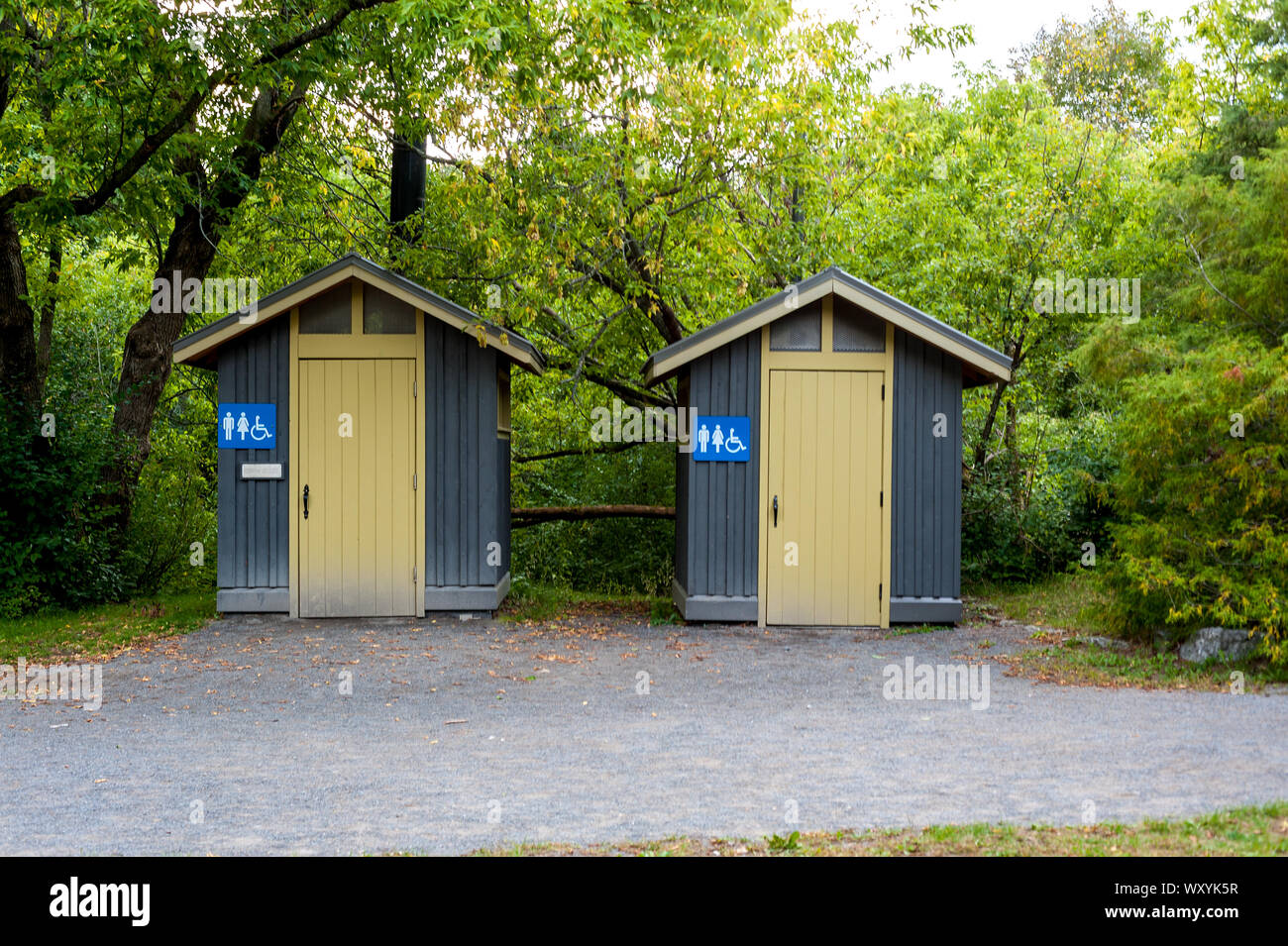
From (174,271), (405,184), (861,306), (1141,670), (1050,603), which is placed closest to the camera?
(1141,670)

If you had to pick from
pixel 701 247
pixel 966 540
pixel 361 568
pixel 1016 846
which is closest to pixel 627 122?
pixel 701 247

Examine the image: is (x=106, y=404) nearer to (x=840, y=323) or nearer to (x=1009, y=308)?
(x=840, y=323)

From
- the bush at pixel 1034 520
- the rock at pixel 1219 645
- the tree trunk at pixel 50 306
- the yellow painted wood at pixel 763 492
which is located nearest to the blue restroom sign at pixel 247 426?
the yellow painted wood at pixel 763 492

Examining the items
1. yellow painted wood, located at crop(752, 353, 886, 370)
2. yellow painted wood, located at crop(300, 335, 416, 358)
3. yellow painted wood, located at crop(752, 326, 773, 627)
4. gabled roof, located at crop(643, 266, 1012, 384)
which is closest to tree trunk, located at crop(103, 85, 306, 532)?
yellow painted wood, located at crop(300, 335, 416, 358)

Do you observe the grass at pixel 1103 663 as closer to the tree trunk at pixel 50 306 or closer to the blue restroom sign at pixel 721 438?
the blue restroom sign at pixel 721 438

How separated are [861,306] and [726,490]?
2.25 metres

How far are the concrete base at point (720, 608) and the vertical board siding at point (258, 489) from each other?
415 cm

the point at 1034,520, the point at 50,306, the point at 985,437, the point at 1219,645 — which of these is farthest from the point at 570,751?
the point at 50,306

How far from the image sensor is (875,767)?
250 inches

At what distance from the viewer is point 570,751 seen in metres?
6.83

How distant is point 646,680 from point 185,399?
1666 cm

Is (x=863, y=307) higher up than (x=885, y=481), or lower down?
higher up

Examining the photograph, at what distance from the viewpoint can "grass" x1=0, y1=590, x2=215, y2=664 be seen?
1061 centimetres

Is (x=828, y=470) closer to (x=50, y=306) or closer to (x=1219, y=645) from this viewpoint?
(x=1219, y=645)
